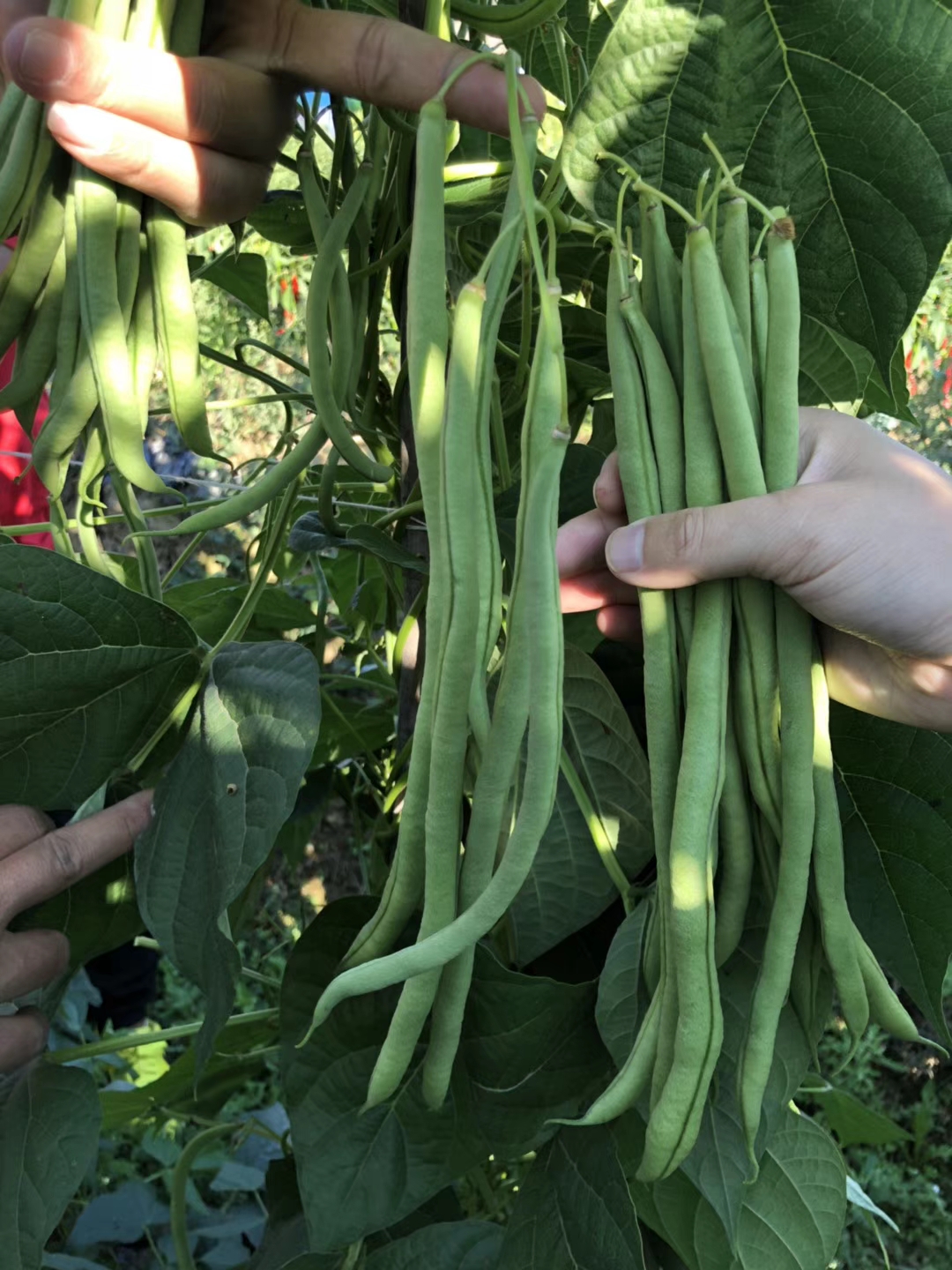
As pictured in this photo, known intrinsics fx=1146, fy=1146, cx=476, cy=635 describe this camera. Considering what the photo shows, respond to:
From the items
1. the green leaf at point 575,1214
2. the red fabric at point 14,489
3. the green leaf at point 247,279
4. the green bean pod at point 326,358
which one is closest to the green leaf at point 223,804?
the green bean pod at point 326,358

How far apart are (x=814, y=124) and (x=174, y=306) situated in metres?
0.32

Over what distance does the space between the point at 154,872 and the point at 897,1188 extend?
6.32 ft

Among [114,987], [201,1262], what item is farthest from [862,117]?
[114,987]

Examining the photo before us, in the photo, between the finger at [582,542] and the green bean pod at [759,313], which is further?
the finger at [582,542]

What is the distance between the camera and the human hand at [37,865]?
65 cm

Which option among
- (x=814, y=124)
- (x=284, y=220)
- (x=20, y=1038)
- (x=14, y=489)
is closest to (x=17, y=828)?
(x=20, y=1038)

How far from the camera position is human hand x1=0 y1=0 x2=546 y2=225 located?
52cm

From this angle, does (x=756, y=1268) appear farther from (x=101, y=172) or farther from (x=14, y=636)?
(x=101, y=172)

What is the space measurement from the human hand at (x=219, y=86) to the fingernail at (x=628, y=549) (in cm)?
22

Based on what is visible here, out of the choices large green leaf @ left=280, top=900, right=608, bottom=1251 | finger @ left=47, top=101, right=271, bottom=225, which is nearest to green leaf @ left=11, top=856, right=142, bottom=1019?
large green leaf @ left=280, top=900, right=608, bottom=1251

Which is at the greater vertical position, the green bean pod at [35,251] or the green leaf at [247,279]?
the green bean pod at [35,251]

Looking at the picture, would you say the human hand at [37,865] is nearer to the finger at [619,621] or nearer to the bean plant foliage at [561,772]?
the bean plant foliage at [561,772]

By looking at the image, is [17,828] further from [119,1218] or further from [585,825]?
[119,1218]

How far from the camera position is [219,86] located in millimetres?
561
